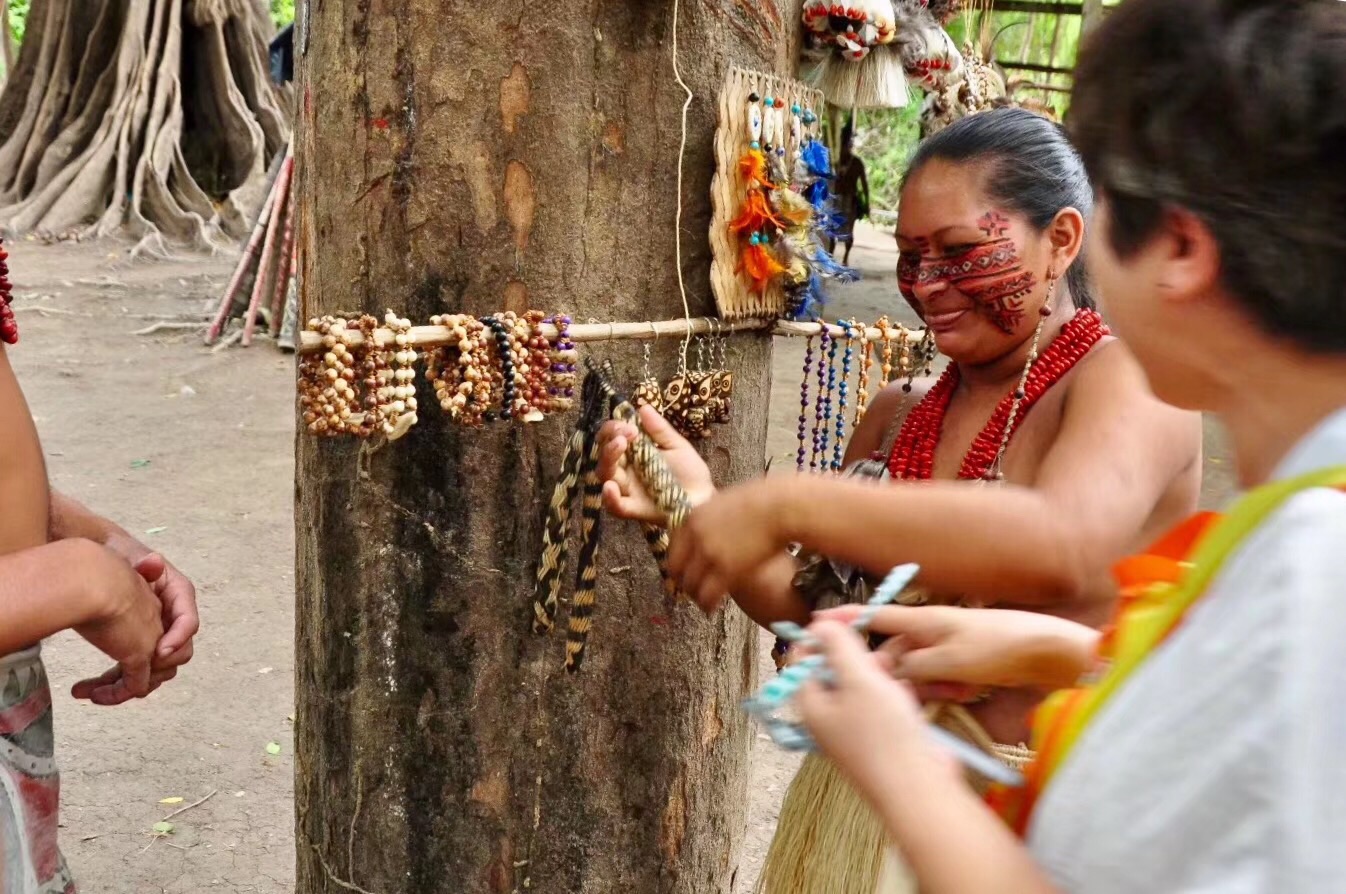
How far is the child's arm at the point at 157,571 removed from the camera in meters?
1.73

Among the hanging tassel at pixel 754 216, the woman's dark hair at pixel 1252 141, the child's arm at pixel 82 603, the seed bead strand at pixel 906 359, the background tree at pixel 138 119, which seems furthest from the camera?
the background tree at pixel 138 119

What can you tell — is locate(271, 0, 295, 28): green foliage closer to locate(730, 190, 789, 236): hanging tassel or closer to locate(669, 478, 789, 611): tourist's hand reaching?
locate(730, 190, 789, 236): hanging tassel

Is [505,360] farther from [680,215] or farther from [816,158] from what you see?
[816,158]

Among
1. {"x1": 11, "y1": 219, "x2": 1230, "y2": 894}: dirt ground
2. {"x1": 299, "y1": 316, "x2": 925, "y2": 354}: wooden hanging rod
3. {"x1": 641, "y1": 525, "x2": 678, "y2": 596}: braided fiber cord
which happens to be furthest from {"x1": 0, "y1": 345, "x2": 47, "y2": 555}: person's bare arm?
{"x1": 11, "y1": 219, "x2": 1230, "y2": 894}: dirt ground

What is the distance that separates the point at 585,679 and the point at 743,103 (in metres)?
0.99

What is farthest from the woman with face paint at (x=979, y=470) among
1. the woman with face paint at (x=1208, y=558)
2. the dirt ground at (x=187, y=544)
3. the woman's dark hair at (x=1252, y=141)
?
the dirt ground at (x=187, y=544)

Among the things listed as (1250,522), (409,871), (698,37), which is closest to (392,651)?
(409,871)

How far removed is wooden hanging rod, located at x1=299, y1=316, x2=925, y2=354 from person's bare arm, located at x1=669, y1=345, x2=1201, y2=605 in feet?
1.16

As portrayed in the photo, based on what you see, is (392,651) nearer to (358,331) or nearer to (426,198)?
(358,331)

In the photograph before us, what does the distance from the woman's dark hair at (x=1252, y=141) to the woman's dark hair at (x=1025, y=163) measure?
2.98ft

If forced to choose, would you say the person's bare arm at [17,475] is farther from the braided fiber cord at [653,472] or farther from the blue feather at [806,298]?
the blue feather at [806,298]

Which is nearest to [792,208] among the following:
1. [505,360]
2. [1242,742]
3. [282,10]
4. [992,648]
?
[505,360]

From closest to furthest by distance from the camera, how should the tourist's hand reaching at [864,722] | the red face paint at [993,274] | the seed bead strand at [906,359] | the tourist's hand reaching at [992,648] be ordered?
the tourist's hand reaching at [864,722] < the tourist's hand reaching at [992,648] < the red face paint at [993,274] < the seed bead strand at [906,359]

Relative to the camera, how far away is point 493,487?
6.32 ft
